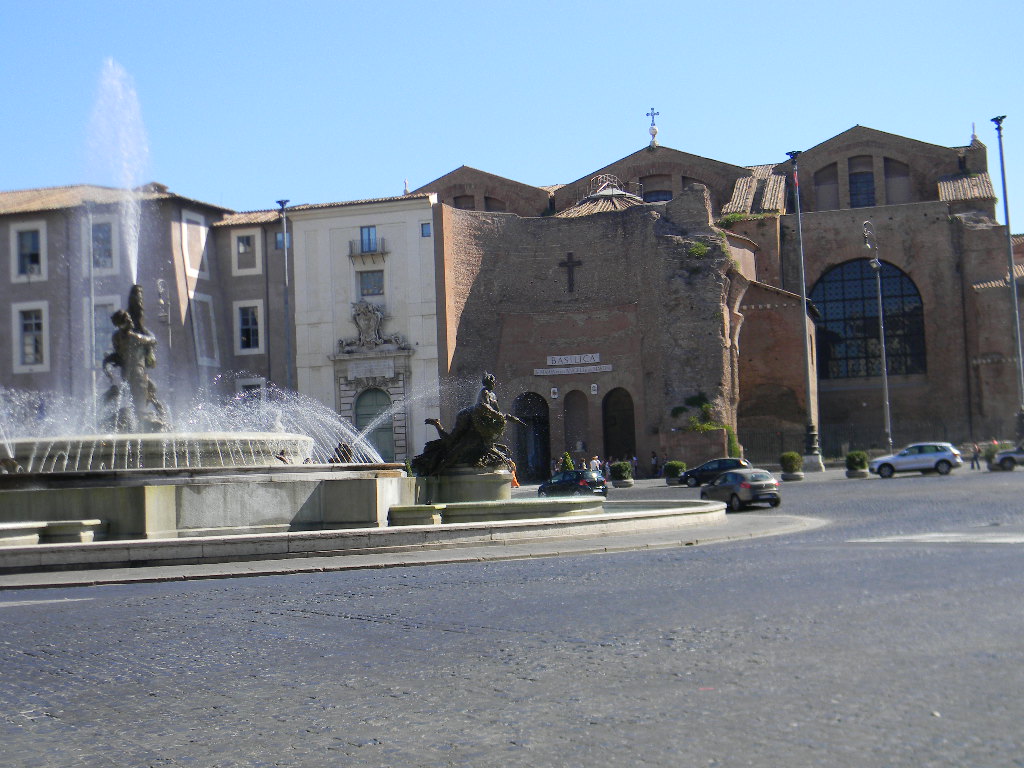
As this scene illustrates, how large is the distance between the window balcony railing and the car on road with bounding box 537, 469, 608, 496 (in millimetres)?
18383

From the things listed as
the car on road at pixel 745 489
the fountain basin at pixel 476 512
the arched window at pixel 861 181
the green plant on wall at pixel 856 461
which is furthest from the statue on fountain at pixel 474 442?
the arched window at pixel 861 181

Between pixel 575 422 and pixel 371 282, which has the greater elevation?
pixel 371 282

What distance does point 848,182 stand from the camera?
58688 millimetres

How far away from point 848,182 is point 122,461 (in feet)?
158

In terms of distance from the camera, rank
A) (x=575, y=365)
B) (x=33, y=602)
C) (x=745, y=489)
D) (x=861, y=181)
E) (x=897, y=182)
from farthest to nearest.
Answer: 1. (x=861, y=181)
2. (x=897, y=182)
3. (x=575, y=365)
4. (x=745, y=489)
5. (x=33, y=602)

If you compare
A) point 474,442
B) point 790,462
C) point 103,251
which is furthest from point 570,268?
point 474,442

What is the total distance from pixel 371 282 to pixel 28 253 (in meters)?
14.5

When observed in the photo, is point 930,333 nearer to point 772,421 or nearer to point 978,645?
point 772,421

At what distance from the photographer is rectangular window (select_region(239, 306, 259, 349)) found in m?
49.8

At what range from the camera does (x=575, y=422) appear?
164ft

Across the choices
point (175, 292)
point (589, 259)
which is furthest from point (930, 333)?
point (175, 292)

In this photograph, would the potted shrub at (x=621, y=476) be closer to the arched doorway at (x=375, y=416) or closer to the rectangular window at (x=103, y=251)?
the arched doorway at (x=375, y=416)

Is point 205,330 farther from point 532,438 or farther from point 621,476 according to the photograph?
point 621,476

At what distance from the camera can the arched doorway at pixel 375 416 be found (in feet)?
157
